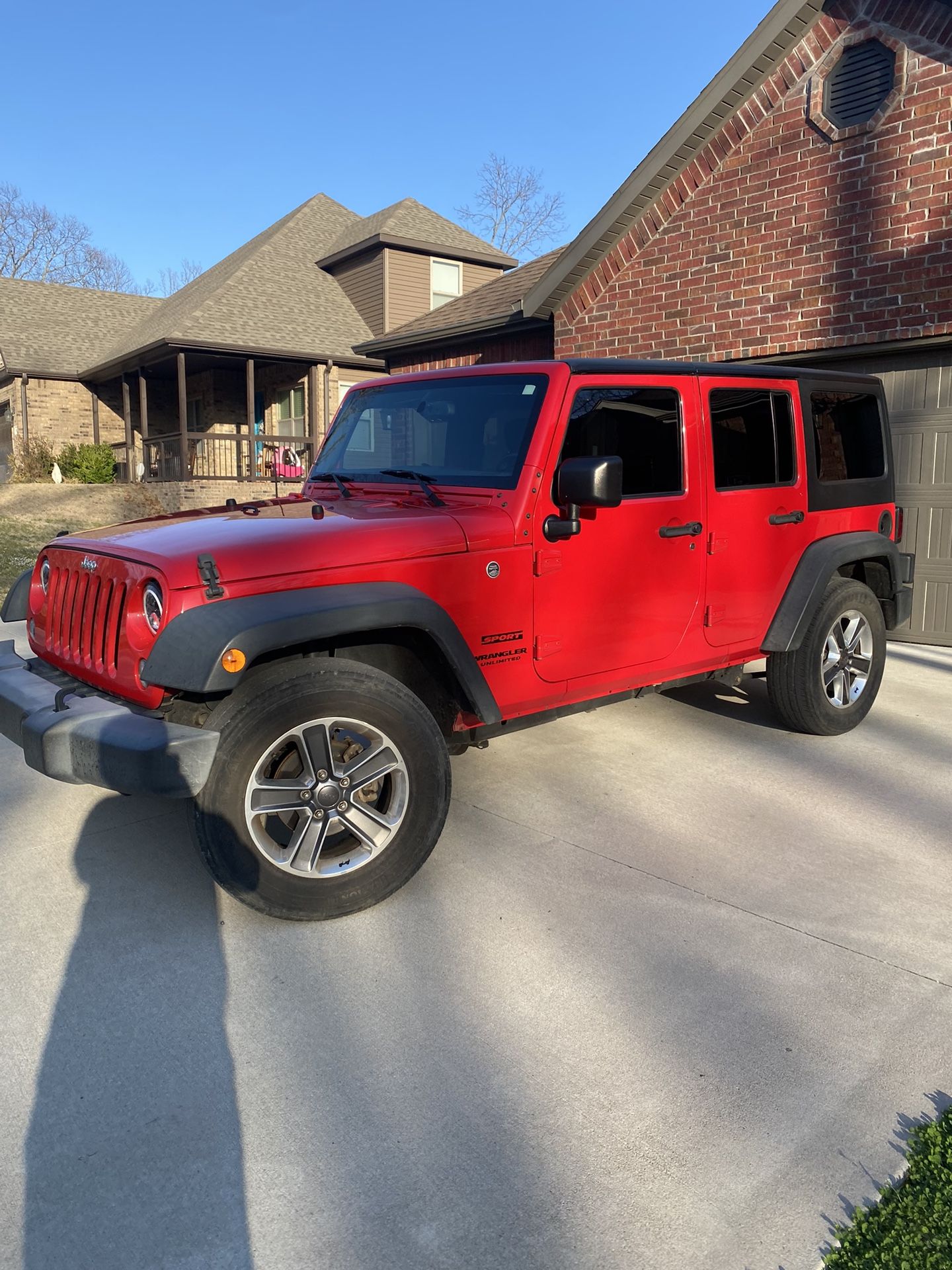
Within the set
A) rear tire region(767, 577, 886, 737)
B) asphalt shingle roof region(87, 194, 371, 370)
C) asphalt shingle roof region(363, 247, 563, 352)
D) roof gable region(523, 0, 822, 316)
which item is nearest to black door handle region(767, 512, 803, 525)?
rear tire region(767, 577, 886, 737)

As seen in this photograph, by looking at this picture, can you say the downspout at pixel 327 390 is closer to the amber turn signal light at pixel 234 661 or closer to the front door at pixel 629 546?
the front door at pixel 629 546

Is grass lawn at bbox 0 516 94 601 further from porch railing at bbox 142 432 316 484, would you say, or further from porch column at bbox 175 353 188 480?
porch railing at bbox 142 432 316 484

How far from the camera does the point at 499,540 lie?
3.72 m

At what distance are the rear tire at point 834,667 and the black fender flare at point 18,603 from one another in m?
3.79

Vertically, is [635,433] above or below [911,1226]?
above

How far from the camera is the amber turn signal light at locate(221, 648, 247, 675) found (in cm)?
298

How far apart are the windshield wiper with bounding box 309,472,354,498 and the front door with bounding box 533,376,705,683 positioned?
1018 millimetres

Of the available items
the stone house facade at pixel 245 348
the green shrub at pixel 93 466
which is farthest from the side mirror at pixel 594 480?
the green shrub at pixel 93 466

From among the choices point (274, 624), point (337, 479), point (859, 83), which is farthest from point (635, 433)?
point (859, 83)

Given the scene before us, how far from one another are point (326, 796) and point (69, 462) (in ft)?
78.0

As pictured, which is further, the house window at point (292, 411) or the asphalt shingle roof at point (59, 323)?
the asphalt shingle roof at point (59, 323)

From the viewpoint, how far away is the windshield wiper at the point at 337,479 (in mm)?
4379

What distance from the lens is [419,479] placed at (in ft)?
13.5

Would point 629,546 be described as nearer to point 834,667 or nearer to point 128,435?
point 834,667
